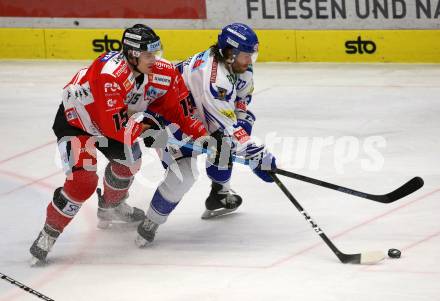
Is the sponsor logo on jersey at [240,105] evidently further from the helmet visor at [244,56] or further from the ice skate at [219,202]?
the ice skate at [219,202]

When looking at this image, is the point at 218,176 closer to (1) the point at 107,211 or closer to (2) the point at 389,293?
(1) the point at 107,211

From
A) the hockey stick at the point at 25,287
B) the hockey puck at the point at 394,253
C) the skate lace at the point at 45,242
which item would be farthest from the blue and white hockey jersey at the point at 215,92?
the hockey stick at the point at 25,287

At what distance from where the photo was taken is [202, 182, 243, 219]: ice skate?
6289mm

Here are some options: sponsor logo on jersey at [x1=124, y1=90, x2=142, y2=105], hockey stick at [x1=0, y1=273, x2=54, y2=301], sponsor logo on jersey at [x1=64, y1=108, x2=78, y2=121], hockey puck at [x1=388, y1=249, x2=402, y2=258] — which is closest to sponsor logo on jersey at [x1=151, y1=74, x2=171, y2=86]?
sponsor logo on jersey at [x1=124, y1=90, x2=142, y2=105]

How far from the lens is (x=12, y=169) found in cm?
743

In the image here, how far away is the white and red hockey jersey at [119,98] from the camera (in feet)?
17.6

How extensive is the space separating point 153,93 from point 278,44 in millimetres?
4936

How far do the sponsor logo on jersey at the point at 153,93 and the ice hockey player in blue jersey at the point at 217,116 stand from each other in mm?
141

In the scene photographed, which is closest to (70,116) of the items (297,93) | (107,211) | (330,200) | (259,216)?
(107,211)

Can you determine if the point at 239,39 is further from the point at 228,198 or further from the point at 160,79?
the point at 228,198

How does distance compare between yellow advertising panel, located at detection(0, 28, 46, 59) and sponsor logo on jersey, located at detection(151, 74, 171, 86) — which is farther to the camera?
yellow advertising panel, located at detection(0, 28, 46, 59)

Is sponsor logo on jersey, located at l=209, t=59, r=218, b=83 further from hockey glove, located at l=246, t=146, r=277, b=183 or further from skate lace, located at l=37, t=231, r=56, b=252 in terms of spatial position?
skate lace, located at l=37, t=231, r=56, b=252

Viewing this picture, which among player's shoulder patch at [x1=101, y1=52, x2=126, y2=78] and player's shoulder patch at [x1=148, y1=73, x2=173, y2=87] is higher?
player's shoulder patch at [x1=101, y1=52, x2=126, y2=78]

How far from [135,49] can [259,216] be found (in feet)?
4.56
